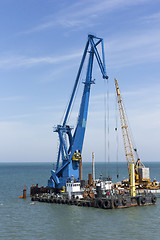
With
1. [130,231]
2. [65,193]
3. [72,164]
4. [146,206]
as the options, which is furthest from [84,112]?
[130,231]

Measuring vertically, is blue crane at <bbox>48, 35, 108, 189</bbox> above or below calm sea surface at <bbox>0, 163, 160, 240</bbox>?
above

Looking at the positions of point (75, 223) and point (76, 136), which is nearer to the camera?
point (75, 223)

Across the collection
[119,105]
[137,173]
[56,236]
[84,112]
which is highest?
[119,105]

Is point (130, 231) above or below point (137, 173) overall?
below

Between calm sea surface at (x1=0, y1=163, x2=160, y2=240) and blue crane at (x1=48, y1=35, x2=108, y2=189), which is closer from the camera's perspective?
calm sea surface at (x1=0, y1=163, x2=160, y2=240)

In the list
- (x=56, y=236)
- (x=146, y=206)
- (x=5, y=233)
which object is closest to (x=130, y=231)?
(x=56, y=236)

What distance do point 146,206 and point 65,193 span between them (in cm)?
1704

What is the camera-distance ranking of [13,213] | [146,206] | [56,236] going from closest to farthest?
1. [56,236]
2. [13,213]
3. [146,206]

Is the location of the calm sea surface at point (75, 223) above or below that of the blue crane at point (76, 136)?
below

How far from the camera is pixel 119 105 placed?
313 feet

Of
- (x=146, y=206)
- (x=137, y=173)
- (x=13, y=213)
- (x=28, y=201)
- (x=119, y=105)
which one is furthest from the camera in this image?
(x=119, y=105)

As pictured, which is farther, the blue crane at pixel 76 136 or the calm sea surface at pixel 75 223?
the blue crane at pixel 76 136

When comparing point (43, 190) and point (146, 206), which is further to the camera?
point (43, 190)

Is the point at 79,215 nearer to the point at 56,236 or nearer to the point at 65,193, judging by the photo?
the point at 56,236
